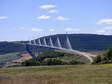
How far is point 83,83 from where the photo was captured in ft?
59.4

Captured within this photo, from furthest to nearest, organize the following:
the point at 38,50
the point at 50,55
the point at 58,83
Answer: the point at 38,50 < the point at 50,55 < the point at 58,83

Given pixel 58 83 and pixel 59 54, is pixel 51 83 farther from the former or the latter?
pixel 59 54

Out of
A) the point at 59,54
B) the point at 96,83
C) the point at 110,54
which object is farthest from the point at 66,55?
the point at 96,83

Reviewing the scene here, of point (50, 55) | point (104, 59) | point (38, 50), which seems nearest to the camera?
point (104, 59)

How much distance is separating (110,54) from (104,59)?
365cm

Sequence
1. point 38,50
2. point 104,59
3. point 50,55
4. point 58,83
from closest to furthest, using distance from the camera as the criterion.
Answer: point 58,83 → point 104,59 → point 50,55 → point 38,50

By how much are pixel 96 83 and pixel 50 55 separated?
113402mm

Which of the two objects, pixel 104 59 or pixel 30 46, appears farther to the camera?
pixel 30 46

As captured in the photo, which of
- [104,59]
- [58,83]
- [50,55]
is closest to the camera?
[58,83]

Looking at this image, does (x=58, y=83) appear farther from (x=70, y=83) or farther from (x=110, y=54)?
(x=110, y=54)

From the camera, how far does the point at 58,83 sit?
677 inches

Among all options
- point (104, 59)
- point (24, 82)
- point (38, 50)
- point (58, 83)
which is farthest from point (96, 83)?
point (38, 50)

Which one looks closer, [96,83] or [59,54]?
[96,83]

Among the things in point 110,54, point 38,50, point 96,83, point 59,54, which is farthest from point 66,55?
point 96,83
